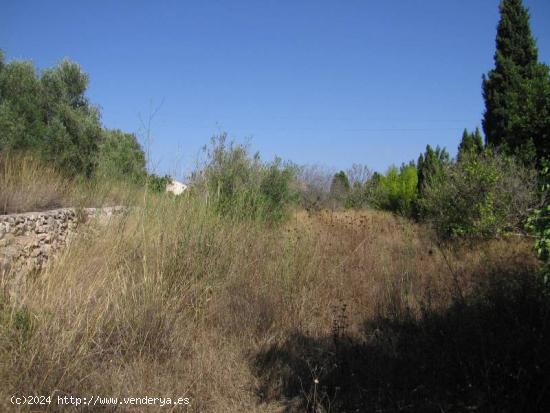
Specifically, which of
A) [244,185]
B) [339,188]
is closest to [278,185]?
[244,185]

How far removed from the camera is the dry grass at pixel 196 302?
7.95ft

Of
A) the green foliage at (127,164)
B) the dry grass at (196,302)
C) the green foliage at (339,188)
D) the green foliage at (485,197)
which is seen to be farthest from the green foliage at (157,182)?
the green foliage at (339,188)

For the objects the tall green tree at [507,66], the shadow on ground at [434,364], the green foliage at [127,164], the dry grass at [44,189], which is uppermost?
the tall green tree at [507,66]

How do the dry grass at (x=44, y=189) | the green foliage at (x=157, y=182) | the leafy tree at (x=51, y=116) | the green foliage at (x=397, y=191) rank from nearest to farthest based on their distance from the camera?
the dry grass at (x=44, y=189) → the green foliage at (x=157, y=182) → the leafy tree at (x=51, y=116) → the green foliage at (x=397, y=191)

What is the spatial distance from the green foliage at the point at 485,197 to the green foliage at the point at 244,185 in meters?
3.37

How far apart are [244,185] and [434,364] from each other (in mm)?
5458

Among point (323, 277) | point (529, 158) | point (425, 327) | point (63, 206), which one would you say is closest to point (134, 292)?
point (323, 277)

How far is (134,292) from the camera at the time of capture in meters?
3.18

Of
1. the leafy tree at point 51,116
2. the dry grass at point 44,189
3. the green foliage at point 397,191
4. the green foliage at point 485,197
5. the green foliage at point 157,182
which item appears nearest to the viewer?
the dry grass at point 44,189

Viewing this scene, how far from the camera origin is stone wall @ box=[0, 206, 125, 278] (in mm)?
3637

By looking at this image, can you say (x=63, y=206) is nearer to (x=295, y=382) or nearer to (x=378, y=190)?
(x=295, y=382)

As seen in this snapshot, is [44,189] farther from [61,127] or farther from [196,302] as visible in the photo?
[196,302]

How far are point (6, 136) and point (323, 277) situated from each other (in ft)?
17.5

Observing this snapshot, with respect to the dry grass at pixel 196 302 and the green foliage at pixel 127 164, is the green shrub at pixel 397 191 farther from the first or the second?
the green foliage at pixel 127 164
